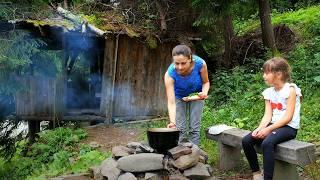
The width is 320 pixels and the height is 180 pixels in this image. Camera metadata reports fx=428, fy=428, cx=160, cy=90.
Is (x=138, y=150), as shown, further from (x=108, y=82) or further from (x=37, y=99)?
(x=37, y=99)

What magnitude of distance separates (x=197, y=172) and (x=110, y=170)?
4.00ft

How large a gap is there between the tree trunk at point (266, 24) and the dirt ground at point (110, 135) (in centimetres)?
502

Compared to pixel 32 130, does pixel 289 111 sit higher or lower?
higher

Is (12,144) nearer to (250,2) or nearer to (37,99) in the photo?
(37,99)

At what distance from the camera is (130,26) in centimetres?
1270

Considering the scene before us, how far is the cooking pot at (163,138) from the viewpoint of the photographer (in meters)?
5.46

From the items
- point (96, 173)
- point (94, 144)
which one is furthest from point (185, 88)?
point (94, 144)

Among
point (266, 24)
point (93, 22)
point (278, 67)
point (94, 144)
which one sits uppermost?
point (266, 24)

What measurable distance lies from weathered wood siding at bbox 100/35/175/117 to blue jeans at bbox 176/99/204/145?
6705mm

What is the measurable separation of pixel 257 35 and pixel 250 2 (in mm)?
2740

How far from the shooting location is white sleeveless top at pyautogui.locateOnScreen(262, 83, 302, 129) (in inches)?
202

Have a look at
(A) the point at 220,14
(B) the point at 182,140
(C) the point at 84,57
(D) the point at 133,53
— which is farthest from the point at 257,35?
(B) the point at 182,140

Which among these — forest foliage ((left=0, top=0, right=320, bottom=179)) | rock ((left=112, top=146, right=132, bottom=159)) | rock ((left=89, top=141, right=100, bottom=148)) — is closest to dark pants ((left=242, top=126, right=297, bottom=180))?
forest foliage ((left=0, top=0, right=320, bottom=179))

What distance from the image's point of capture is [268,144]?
4.96 m
